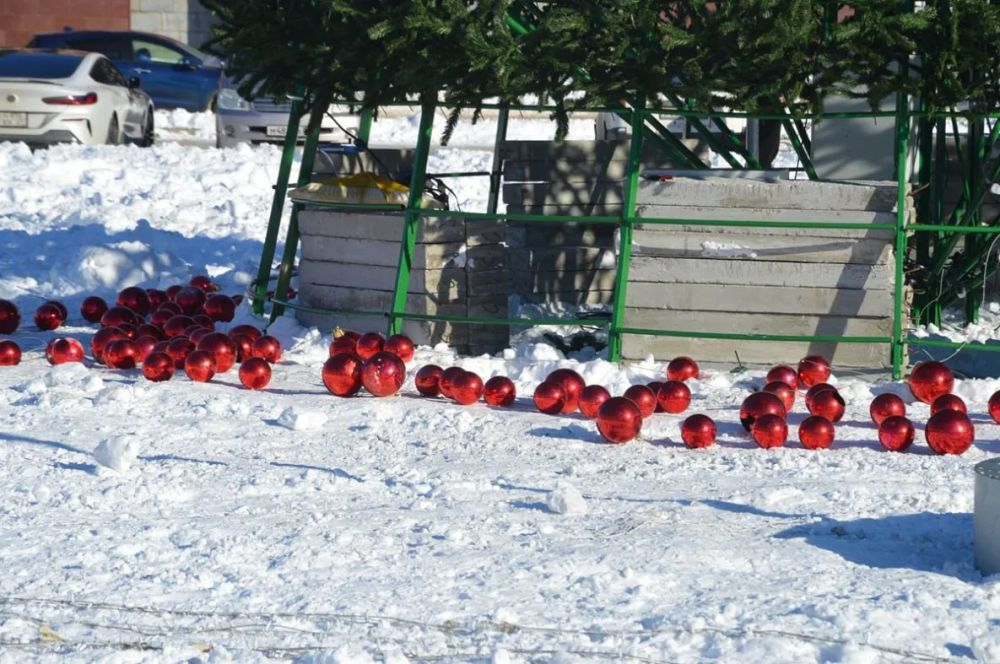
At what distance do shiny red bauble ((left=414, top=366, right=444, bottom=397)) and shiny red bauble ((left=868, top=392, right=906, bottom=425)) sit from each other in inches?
79.4

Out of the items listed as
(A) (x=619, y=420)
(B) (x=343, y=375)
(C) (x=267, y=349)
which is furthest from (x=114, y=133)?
(A) (x=619, y=420)

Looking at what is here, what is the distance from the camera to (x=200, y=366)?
7.92 meters

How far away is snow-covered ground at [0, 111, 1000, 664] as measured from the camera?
165 inches

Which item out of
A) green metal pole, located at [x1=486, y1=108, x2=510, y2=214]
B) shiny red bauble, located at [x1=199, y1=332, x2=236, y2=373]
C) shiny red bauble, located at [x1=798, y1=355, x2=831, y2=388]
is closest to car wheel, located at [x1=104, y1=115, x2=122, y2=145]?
green metal pole, located at [x1=486, y1=108, x2=510, y2=214]

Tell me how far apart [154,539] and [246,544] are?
12.7 inches

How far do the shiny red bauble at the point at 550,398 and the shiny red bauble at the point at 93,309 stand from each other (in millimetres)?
4016

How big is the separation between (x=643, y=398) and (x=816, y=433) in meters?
0.85

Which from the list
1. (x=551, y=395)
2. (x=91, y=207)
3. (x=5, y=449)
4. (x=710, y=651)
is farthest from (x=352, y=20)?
(x=91, y=207)

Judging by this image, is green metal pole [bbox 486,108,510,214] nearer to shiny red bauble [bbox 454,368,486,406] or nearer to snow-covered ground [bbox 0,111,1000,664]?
snow-covered ground [bbox 0,111,1000,664]

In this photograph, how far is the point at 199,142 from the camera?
75.8 feet

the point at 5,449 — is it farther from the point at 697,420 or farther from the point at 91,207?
the point at 91,207

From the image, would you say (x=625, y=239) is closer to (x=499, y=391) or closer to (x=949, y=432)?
(x=499, y=391)

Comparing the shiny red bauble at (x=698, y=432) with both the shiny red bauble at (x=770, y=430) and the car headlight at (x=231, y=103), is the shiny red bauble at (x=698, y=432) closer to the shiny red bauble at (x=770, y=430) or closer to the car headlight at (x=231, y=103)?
the shiny red bauble at (x=770, y=430)

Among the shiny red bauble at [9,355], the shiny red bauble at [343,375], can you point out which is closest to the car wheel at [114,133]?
the shiny red bauble at [9,355]
